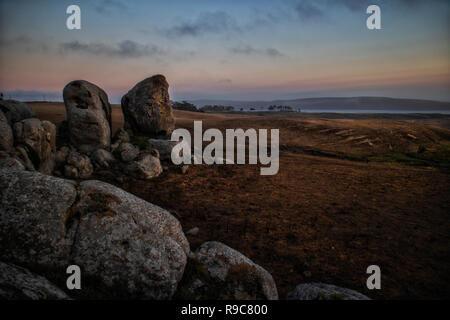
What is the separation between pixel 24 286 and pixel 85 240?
4.06 ft

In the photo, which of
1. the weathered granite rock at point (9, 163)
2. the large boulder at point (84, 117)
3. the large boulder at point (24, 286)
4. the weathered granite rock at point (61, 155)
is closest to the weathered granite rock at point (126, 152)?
the large boulder at point (84, 117)

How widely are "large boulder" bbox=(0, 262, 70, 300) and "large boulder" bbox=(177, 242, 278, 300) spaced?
7.08 feet

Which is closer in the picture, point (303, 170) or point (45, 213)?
point (45, 213)

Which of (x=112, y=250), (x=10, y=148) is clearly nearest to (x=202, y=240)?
(x=112, y=250)

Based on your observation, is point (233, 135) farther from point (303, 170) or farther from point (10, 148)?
point (10, 148)

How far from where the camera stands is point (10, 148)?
1066cm

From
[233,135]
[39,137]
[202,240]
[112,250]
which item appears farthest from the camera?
[233,135]

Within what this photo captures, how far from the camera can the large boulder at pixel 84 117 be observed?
14.5 m

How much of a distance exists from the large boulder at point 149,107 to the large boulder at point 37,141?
241 inches

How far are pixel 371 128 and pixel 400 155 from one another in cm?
1052

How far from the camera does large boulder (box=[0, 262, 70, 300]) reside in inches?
148

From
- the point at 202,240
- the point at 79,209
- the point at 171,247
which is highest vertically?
the point at 79,209

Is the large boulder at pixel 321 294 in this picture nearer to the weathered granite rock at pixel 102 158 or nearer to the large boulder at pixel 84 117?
the weathered granite rock at pixel 102 158

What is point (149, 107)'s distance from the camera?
58.2ft
